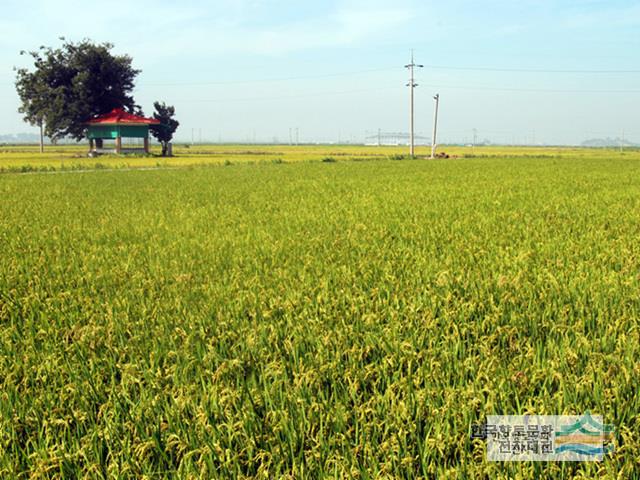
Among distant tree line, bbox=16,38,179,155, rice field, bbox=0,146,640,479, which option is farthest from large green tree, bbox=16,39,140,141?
rice field, bbox=0,146,640,479

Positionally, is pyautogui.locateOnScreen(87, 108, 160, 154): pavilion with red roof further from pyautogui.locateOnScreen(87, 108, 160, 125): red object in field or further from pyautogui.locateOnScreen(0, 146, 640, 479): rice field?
pyautogui.locateOnScreen(0, 146, 640, 479): rice field

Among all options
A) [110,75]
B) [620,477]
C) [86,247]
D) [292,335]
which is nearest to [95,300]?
[292,335]

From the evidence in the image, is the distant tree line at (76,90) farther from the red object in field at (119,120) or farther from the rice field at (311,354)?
the rice field at (311,354)

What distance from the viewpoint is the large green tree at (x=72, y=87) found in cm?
6141

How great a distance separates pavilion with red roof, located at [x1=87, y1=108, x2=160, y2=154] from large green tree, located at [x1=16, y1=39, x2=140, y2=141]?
4.53 m

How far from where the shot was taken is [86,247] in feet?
25.6

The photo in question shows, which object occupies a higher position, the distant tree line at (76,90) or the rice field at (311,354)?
the distant tree line at (76,90)

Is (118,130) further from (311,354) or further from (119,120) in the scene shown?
(311,354)

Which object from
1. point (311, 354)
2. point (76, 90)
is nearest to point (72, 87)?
point (76, 90)

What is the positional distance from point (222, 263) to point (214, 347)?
301cm

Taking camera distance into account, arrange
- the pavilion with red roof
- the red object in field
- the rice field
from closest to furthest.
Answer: the rice field, the pavilion with red roof, the red object in field

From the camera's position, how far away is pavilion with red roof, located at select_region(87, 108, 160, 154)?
184ft

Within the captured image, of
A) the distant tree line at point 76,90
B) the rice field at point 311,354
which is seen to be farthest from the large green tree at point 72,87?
the rice field at point 311,354

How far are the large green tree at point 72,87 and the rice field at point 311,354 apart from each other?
61.6 metres
